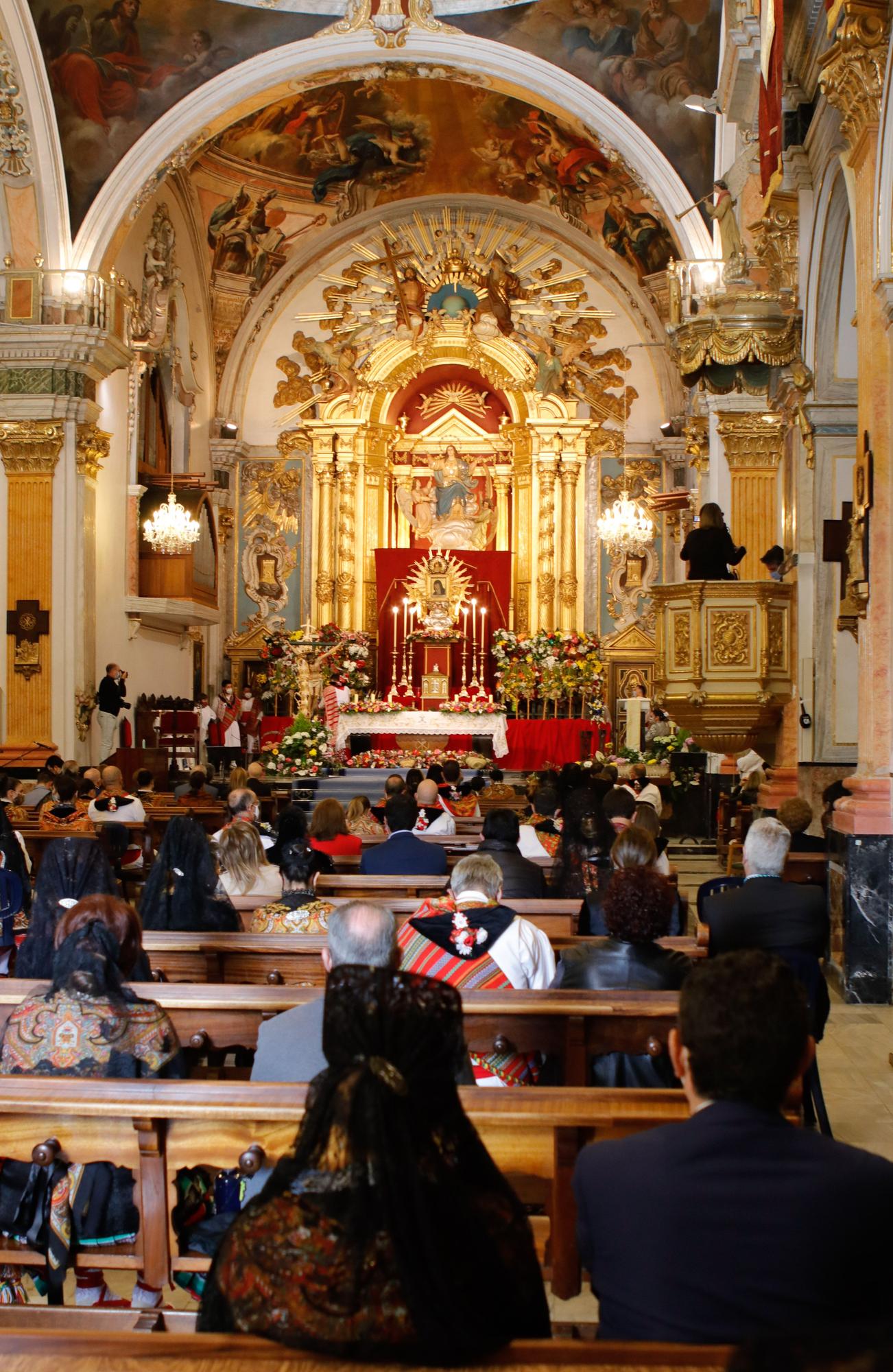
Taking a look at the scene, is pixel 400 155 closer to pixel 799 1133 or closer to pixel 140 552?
pixel 140 552

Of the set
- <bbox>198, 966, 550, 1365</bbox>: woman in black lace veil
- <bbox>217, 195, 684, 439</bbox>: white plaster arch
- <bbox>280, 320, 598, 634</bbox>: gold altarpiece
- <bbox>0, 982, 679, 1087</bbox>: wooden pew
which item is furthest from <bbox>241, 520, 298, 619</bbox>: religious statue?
<bbox>198, 966, 550, 1365</bbox>: woman in black lace veil

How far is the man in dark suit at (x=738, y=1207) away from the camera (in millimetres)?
1717

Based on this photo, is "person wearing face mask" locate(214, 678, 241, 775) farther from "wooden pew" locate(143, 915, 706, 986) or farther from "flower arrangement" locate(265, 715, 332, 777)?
"wooden pew" locate(143, 915, 706, 986)

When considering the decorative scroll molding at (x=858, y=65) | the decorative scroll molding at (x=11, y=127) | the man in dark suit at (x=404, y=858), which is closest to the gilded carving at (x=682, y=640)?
the man in dark suit at (x=404, y=858)

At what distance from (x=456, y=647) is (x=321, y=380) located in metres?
4.93

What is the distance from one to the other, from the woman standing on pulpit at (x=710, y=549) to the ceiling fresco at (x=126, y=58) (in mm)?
9315

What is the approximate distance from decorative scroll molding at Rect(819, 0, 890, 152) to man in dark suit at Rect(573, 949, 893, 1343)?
263 inches

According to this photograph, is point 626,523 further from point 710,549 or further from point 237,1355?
point 237,1355

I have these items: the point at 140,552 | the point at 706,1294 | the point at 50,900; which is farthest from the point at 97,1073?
the point at 140,552

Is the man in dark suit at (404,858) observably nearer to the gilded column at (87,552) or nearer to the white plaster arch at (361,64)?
the gilded column at (87,552)

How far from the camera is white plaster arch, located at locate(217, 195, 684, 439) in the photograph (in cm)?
2142

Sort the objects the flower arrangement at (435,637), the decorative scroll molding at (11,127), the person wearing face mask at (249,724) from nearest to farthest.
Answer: the decorative scroll molding at (11,127), the flower arrangement at (435,637), the person wearing face mask at (249,724)

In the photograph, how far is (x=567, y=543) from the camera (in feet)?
71.3

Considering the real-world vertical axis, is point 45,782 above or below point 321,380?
below
